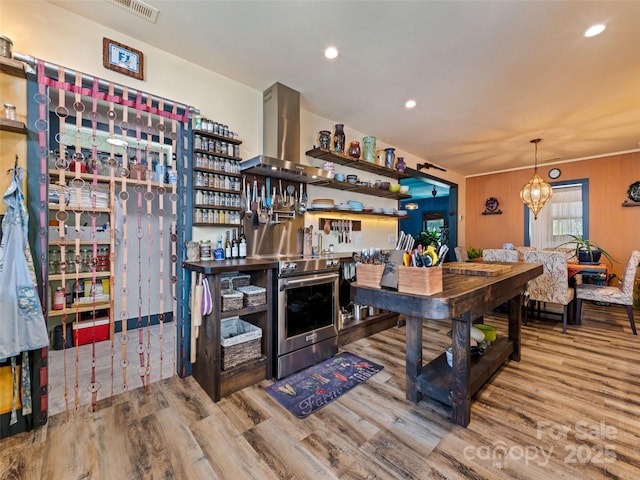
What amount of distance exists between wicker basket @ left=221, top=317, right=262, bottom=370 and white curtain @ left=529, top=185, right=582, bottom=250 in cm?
633

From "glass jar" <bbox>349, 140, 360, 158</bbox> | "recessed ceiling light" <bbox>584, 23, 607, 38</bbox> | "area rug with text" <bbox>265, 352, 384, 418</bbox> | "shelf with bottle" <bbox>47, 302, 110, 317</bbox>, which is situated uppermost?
"recessed ceiling light" <bbox>584, 23, 607, 38</bbox>

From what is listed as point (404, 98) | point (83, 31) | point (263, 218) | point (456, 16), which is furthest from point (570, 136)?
point (83, 31)

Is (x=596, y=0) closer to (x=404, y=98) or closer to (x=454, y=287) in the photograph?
(x=404, y=98)

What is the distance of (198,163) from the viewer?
7.65ft

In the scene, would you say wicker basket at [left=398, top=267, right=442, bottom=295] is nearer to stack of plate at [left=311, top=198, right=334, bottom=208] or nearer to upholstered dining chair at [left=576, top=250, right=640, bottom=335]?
stack of plate at [left=311, top=198, right=334, bottom=208]

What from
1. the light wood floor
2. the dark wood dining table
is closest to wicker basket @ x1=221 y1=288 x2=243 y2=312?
the light wood floor

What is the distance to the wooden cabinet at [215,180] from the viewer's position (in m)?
2.34

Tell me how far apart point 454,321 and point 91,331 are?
12.3ft

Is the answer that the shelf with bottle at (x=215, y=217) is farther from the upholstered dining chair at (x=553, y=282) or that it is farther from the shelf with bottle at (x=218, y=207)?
the upholstered dining chair at (x=553, y=282)

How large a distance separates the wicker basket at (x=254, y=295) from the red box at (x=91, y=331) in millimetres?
2011

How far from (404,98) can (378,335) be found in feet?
9.11

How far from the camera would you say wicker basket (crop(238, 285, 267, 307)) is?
2188 millimetres

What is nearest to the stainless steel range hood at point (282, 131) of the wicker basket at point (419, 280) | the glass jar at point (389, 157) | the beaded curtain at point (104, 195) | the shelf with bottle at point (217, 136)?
the shelf with bottle at point (217, 136)

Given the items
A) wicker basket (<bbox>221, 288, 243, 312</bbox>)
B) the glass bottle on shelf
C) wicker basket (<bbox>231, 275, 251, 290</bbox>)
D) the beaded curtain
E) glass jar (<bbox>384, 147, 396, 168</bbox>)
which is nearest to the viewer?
A: the beaded curtain
